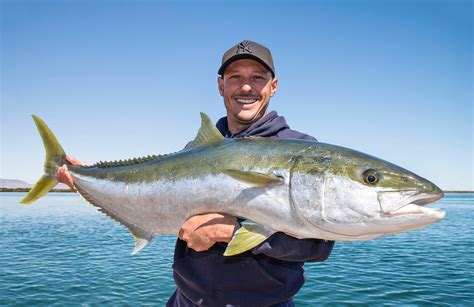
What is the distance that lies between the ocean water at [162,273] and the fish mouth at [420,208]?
890 cm

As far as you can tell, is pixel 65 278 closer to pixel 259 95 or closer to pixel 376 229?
pixel 259 95

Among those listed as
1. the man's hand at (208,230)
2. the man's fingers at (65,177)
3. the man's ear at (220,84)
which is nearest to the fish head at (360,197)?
the man's hand at (208,230)

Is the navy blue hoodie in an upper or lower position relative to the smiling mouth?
lower

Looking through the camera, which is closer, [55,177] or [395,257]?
[55,177]

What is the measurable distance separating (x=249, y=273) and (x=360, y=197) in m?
1.13

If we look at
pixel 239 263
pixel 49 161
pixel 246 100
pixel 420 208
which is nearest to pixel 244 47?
pixel 246 100

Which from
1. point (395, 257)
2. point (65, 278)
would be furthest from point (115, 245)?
point (395, 257)

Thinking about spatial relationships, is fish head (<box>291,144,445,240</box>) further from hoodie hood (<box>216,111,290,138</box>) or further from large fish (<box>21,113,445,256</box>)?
hoodie hood (<box>216,111,290,138</box>)

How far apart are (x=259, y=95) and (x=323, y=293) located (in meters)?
9.44

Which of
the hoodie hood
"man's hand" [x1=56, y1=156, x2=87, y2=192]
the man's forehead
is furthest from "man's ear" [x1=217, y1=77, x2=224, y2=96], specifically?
"man's hand" [x1=56, y1=156, x2=87, y2=192]

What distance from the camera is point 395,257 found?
1755 cm

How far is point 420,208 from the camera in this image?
2.75m

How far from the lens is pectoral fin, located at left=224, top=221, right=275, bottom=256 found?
297cm

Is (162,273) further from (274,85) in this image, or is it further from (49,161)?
(274,85)
